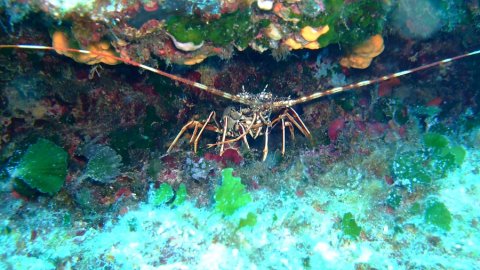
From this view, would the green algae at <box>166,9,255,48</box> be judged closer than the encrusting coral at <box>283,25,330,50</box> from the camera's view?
Yes

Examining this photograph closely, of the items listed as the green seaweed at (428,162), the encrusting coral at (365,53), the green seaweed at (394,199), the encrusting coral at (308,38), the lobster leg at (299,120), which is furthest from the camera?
the lobster leg at (299,120)

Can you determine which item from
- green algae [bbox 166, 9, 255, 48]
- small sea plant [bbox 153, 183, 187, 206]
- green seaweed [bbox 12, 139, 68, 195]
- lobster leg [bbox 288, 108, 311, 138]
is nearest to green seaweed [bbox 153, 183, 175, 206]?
small sea plant [bbox 153, 183, 187, 206]

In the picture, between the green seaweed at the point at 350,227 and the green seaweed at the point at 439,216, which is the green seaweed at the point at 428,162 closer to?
the green seaweed at the point at 439,216

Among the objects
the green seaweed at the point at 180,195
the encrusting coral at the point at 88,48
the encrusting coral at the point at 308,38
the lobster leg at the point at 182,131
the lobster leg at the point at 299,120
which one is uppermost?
the encrusting coral at the point at 308,38

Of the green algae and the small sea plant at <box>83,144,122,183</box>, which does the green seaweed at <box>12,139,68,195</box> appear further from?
the green algae

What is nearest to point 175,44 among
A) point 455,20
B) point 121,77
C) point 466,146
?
point 121,77

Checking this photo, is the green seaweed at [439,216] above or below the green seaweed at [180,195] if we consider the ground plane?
above

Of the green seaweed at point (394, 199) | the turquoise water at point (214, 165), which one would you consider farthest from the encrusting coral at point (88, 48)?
the green seaweed at point (394, 199)
